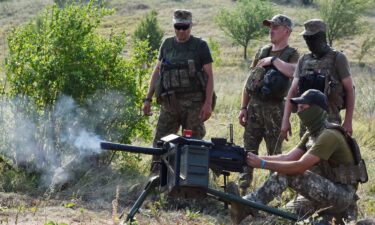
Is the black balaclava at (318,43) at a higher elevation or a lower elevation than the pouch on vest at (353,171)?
higher

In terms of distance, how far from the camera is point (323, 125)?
4.64 meters

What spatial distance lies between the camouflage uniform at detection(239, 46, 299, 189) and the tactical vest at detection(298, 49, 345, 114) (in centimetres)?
46

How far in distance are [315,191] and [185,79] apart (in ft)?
6.31

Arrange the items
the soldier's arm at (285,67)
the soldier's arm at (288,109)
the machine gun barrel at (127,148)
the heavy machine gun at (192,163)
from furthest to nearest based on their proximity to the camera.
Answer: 1. the soldier's arm at (285,67)
2. the soldier's arm at (288,109)
3. the machine gun barrel at (127,148)
4. the heavy machine gun at (192,163)

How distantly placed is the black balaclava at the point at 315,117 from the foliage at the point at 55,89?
2.59m

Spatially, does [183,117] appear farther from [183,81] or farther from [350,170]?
[350,170]

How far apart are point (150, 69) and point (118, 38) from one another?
1.90 feet

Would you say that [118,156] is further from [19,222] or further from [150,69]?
[19,222]

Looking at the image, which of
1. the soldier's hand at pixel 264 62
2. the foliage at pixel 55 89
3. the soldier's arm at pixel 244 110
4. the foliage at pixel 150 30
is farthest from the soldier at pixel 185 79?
the foliage at pixel 150 30

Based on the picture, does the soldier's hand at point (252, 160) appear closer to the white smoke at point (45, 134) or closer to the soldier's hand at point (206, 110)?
the soldier's hand at point (206, 110)

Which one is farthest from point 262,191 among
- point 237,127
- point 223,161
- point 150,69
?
point 237,127

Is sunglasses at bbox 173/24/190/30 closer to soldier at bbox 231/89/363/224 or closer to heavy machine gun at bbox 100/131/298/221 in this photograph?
soldier at bbox 231/89/363/224

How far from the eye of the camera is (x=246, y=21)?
134 feet

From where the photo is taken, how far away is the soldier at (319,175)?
14.7ft
